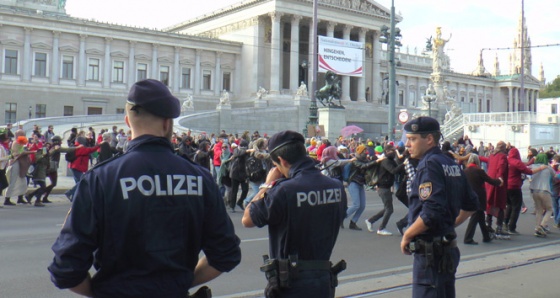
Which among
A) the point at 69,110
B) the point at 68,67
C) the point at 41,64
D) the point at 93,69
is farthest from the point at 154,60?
the point at 41,64

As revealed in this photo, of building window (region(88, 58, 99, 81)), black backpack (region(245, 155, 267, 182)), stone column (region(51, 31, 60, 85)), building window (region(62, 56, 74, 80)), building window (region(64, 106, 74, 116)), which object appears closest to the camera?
black backpack (region(245, 155, 267, 182))

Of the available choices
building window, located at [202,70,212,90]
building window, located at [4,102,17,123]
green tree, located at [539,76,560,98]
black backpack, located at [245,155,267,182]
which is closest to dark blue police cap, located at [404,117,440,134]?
black backpack, located at [245,155,267,182]

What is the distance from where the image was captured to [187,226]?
2752 millimetres

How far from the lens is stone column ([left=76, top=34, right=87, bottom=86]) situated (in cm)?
5781

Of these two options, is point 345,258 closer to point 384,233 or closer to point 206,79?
point 384,233

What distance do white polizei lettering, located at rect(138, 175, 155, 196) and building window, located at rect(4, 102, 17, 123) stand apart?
A: 181ft

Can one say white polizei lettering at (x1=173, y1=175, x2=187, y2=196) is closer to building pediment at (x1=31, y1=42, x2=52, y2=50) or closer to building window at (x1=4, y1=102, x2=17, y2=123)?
building window at (x1=4, y1=102, x2=17, y2=123)

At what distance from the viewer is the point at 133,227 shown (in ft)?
8.56

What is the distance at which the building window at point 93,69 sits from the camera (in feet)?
193

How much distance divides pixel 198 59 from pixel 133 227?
6453 centimetres

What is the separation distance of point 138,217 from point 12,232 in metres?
9.18

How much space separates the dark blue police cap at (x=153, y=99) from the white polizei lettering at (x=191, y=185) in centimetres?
29

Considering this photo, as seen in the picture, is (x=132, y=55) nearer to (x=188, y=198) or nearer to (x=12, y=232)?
(x=12, y=232)

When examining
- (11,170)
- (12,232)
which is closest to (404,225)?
(12,232)
